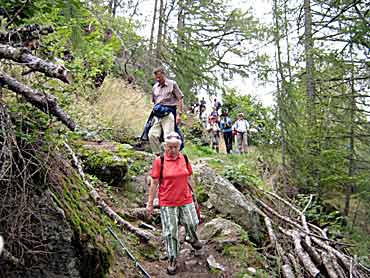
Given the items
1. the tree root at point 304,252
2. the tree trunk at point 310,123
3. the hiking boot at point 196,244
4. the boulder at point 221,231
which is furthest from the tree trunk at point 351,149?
the hiking boot at point 196,244

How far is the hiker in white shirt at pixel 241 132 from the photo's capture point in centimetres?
1488

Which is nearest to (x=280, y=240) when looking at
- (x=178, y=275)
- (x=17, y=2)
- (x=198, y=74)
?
(x=178, y=275)

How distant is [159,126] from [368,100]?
20.7ft

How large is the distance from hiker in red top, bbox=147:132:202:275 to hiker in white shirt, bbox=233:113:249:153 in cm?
976

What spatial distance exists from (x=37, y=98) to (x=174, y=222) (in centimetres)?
Result: 280

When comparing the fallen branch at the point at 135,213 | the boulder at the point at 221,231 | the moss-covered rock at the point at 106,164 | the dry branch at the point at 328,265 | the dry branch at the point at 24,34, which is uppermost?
the dry branch at the point at 24,34

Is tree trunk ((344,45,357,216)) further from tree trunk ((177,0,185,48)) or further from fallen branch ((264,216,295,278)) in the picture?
tree trunk ((177,0,185,48))

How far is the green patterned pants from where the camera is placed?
5.20 meters

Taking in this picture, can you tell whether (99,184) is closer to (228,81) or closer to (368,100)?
(368,100)

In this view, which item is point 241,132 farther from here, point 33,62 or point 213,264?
point 33,62

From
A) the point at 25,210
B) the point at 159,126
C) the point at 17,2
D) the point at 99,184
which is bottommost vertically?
the point at 99,184

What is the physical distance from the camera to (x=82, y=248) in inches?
138

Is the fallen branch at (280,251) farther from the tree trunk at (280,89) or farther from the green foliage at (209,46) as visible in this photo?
the green foliage at (209,46)

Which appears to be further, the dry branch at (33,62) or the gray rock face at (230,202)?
the gray rock face at (230,202)
